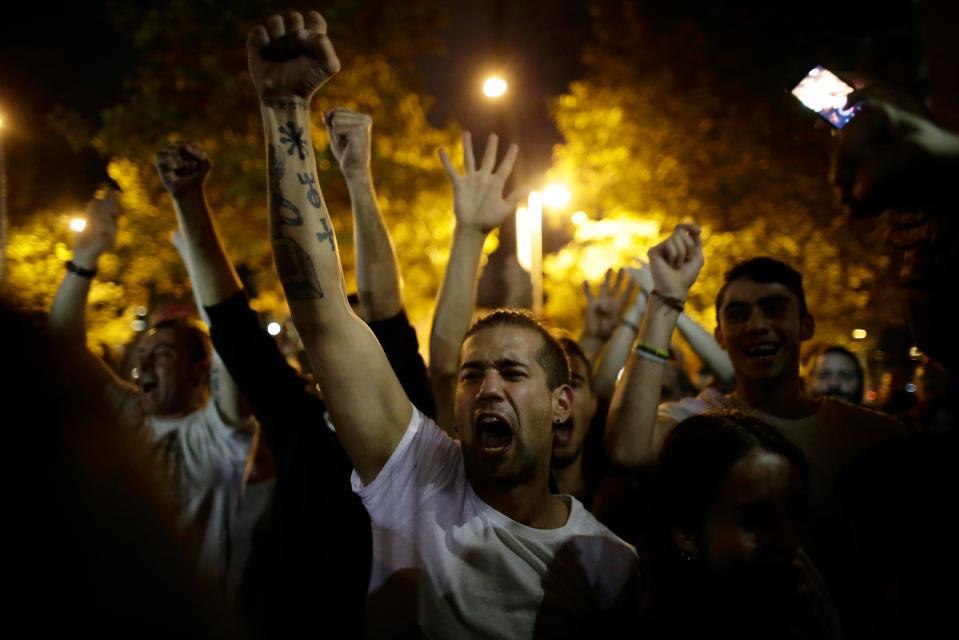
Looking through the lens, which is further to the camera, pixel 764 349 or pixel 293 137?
pixel 764 349

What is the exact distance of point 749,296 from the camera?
3.28m

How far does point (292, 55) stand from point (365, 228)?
39.2 inches

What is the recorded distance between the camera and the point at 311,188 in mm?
2145

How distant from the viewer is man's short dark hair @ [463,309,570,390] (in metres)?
2.51

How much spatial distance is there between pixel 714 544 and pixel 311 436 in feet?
5.37

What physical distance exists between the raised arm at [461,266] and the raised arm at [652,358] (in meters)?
0.73

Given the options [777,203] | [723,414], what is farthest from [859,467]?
[777,203]

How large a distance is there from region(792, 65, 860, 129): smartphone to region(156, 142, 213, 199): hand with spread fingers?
7.93 ft

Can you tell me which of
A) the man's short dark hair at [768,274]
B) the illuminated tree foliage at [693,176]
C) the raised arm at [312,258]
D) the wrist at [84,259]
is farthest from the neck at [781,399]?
→ the illuminated tree foliage at [693,176]

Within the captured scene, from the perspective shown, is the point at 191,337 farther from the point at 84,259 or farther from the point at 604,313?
the point at 604,313

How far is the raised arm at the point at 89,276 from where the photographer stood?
3465 mm

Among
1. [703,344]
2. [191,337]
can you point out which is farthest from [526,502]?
[191,337]

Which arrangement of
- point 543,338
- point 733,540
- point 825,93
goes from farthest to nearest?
1. point 543,338
2. point 825,93
3. point 733,540

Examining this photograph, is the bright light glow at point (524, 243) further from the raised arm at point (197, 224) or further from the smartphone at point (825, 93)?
the smartphone at point (825, 93)
